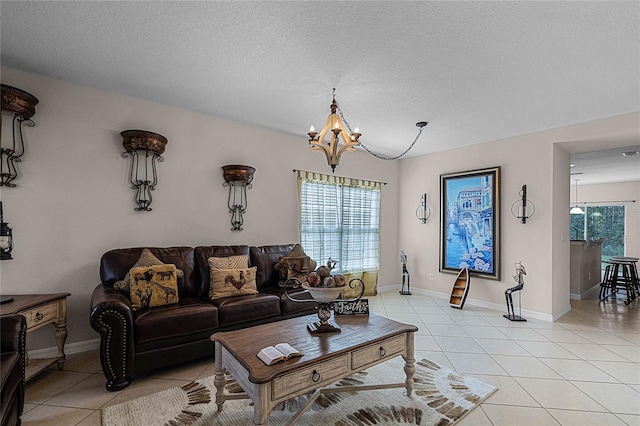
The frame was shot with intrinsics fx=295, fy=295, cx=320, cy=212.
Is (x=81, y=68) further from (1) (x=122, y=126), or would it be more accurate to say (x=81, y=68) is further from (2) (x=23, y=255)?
(2) (x=23, y=255)

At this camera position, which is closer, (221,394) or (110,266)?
(221,394)

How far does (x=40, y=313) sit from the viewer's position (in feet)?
7.79

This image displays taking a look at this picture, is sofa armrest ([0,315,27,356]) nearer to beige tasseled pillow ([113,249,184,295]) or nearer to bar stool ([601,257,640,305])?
beige tasseled pillow ([113,249,184,295])

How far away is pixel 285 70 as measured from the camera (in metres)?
2.62

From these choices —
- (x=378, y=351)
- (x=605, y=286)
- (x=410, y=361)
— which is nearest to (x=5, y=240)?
(x=378, y=351)

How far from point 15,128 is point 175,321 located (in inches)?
90.0

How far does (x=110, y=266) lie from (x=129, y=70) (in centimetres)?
182

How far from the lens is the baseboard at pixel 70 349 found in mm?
2715

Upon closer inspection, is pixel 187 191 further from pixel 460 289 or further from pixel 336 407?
pixel 460 289

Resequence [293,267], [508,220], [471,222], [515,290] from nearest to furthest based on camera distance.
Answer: [293,267] → [515,290] → [508,220] → [471,222]

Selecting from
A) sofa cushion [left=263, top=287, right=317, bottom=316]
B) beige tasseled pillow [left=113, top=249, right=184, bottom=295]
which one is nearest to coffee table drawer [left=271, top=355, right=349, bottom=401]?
sofa cushion [left=263, top=287, right=317, bottom=316]

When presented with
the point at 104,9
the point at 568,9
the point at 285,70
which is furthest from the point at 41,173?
the point at 568,9

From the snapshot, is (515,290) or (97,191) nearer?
(97,191)

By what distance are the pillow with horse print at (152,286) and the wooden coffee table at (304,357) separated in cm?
97
